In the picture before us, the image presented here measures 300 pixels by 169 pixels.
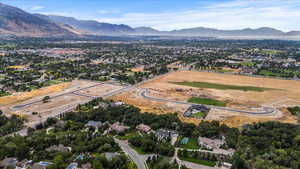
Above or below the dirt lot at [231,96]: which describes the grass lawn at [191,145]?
below

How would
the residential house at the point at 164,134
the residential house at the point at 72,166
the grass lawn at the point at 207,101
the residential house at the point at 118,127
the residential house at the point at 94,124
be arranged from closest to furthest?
the residential house at the point at 72,166 → the residential house at the point at 164,134 → the residential house at the point at 118,127 → the residential house at the point at 94,124 → the grass lawn at the point at 207,101

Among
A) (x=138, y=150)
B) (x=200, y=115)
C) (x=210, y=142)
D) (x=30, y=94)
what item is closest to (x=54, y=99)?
(x=30, y=94)

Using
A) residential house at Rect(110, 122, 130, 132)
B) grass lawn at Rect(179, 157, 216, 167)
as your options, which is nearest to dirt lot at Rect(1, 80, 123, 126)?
residential house at Rect(110, 122, 130, 132)

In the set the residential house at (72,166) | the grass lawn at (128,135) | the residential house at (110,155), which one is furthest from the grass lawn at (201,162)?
the residential house at (72,166)

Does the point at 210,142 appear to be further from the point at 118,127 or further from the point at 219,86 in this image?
the point at 219,86

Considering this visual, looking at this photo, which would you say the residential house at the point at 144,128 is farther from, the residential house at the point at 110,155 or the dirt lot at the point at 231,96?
the dirt lot at the point at 231,96

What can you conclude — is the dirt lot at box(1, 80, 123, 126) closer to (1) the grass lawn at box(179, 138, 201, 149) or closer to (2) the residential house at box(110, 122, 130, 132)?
(2) the residential house at box(110, 122, 130, 132)
